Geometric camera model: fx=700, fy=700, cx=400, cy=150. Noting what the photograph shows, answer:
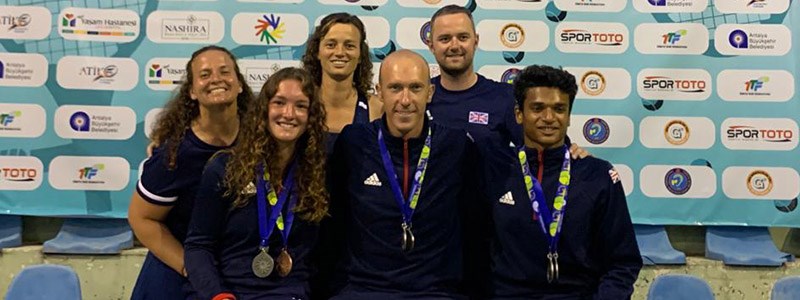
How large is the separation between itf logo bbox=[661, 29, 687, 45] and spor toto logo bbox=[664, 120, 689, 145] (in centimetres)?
50

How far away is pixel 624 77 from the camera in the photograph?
4391mm

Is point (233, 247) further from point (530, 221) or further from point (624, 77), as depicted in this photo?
point (624, 77)

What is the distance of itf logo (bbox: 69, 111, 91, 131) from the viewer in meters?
4.35

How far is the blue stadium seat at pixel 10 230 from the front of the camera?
4.46 meters

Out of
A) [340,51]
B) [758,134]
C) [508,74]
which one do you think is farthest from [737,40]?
[340,51]

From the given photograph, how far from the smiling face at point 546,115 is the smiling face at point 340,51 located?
2.87ft

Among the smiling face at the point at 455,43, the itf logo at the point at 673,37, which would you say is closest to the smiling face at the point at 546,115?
the smiling face at the point at 455,43

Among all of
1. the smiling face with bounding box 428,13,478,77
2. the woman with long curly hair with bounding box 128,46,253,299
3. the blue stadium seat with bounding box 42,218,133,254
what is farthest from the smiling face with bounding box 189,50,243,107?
the blue stadium seat with bounding box 42,218,133,254

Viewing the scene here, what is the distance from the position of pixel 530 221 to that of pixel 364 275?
66 centimetres

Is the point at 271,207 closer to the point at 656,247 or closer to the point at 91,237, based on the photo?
the point at 91,237

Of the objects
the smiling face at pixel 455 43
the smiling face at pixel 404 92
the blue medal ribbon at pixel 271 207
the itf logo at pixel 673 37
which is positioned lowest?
the blue medal ribbon at pixel 271 207

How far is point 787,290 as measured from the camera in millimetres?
3410

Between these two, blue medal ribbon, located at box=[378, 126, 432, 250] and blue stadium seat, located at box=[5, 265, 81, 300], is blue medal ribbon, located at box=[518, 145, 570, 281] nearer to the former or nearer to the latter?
blue medal ribbon, located at box=[378, 126, 432, 250]

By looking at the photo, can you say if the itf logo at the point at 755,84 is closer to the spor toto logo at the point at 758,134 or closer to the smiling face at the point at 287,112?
the spor toto logo at the point at 758,134
